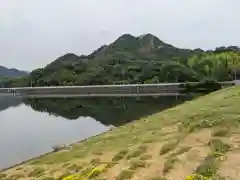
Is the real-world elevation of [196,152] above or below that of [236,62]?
below

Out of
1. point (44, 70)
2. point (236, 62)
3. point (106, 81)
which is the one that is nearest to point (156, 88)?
point (236, 62)

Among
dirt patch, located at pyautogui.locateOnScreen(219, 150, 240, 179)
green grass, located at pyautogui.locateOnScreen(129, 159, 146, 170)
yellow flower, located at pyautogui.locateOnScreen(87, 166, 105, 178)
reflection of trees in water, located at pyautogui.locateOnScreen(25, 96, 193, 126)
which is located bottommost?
reflection of trees in water, located at pyautogui.locateOnScreen(25, 96, 193, 126)

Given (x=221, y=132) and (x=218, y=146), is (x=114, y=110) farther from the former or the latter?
(x=218, y=146)

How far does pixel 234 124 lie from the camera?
26.5 feet

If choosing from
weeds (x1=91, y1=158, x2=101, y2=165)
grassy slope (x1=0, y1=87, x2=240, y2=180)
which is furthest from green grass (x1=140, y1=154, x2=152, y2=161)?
weeds (x1=91, y1=158, x2=101, y2=165)

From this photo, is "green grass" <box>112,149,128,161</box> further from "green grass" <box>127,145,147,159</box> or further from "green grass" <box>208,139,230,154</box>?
"green grass" <box>208,139,230,154</box>

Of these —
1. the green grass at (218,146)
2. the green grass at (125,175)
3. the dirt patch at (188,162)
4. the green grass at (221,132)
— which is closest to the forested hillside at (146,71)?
the green grass at (221,132)

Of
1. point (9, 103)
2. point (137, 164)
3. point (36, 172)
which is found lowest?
point (9, 103)

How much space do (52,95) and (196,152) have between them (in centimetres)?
5159

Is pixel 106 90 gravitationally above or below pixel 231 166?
below

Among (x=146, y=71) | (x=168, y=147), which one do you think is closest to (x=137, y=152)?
(x=168, y=147)

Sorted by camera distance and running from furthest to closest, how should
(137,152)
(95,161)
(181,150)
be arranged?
(95,161) → (137,152) → (181,150)

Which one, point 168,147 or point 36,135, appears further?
point 36,135

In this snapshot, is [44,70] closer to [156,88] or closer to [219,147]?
[156,88]
